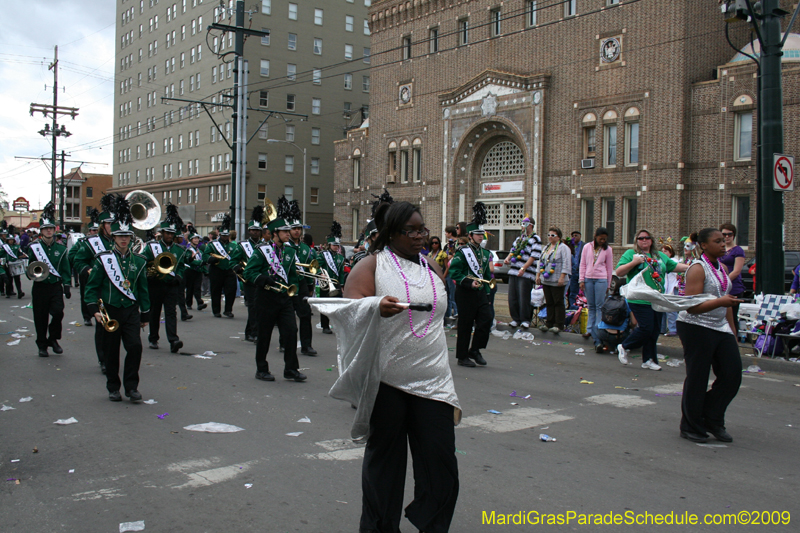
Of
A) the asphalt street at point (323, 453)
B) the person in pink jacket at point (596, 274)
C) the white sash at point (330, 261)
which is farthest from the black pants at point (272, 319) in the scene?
the person in pink jacket at point (596, 274)

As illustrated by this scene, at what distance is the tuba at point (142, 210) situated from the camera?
14102 mm

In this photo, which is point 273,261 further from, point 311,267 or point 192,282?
point 192,282

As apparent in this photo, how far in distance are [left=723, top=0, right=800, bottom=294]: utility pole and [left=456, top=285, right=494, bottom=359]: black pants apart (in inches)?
183

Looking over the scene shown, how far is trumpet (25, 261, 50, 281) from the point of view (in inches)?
396

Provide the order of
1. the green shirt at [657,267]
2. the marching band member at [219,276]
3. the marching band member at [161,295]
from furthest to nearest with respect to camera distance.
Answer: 1. the marching band member at [219,276]
2. the marching band member at [161,295]
3. the green shirt at [657,267]

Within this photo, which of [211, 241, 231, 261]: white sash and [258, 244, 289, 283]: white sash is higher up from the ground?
[211, 241, 231, 261]: white sash

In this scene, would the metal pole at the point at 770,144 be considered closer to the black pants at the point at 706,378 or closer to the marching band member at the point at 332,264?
→ the black pants at the point at 706,378

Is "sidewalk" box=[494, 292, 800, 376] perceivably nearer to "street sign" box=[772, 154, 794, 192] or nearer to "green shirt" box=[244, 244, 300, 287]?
"street sign" box=[772, 154, 794, 192]

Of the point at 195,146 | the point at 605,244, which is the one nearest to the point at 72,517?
the point at 605,244

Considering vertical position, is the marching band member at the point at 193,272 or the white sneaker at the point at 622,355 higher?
the marching band member at the point at 193,272

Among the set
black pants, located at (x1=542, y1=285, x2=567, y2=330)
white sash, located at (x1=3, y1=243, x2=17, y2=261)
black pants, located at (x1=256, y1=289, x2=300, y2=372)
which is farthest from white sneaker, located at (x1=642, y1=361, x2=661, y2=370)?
white sash, located at (x1=3, y1=243, x2=17, y2=261)

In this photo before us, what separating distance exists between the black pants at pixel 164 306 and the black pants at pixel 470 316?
14.8 ft

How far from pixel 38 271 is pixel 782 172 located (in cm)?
1148

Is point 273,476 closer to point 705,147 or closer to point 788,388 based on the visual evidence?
point 788,388
